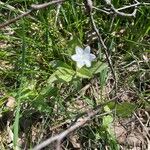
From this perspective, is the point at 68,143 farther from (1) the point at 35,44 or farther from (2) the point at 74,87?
(1) the point at 35,44

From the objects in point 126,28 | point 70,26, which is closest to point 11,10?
point 70,26

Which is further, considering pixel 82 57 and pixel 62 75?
pixel 62 75

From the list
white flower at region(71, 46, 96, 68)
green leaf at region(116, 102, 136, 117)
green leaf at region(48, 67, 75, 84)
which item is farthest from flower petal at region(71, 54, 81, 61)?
green leaf at region(116, 102, 136, 117)

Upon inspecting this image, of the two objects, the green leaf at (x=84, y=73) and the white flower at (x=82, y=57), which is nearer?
the white flower at (x=82, y=57)

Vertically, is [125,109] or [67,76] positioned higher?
[67,76]

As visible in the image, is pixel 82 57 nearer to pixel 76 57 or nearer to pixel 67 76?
pixel 76 57

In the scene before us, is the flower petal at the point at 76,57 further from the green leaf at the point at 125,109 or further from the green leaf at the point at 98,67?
the green leaf at the point at 125,109

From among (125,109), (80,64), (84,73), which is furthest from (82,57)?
(125,109)

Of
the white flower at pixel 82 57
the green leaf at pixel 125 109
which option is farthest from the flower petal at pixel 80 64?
the green leaf at pixel 125 109

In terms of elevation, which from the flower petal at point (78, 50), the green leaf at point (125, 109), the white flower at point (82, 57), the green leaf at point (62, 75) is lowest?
the green leaf at point (125, 109)
